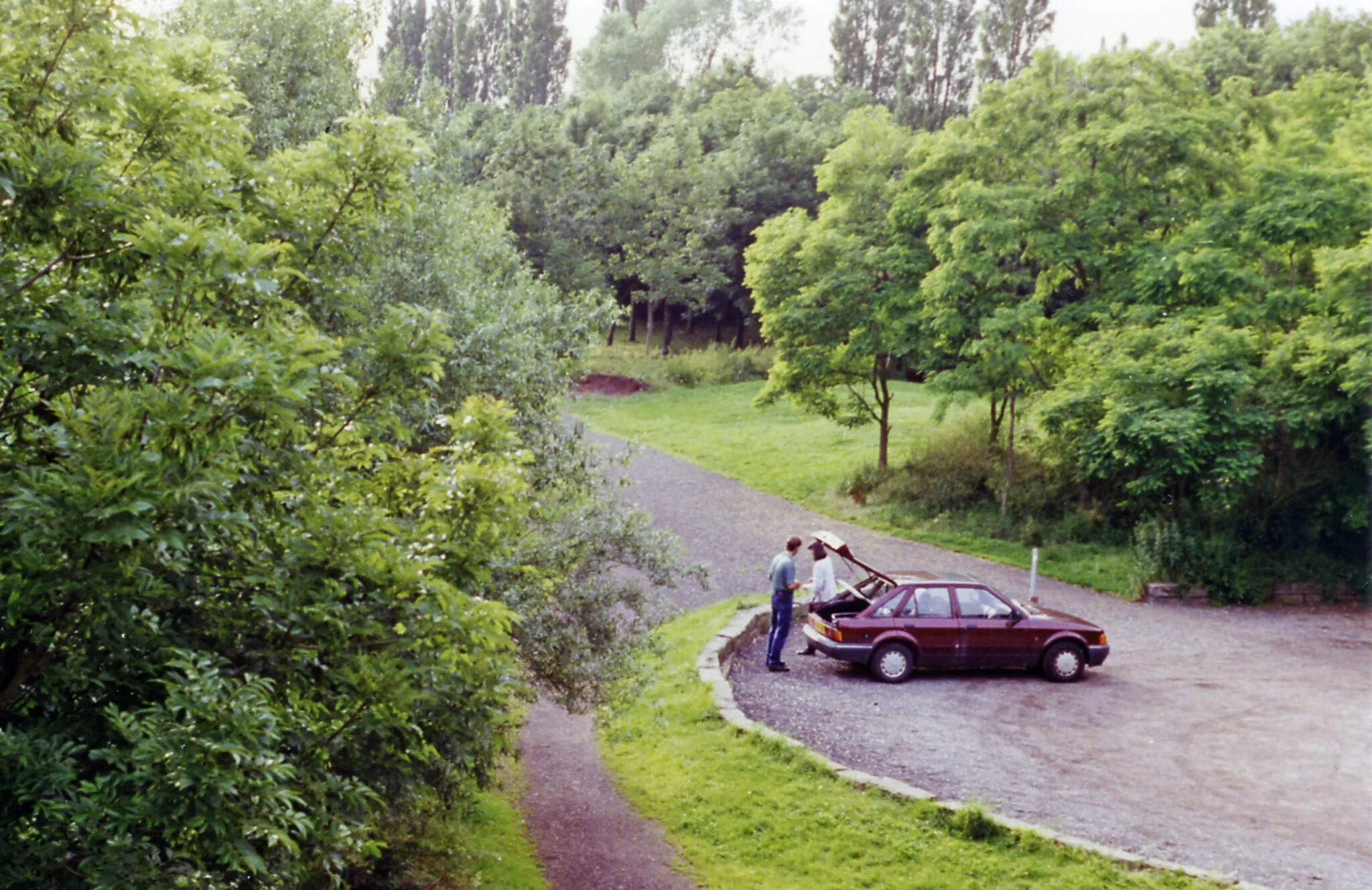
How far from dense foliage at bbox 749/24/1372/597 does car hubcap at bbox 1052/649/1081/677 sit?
6535 mm

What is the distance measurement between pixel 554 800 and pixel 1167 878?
22.1 ft

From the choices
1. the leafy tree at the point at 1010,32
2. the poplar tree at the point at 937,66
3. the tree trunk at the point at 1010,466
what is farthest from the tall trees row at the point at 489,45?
the tree trunk at the point at 1010,466

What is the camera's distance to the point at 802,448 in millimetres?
36844

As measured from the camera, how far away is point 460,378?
11.4 metres

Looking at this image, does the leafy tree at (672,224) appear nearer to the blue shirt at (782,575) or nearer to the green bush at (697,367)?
the green bush at (697,367)

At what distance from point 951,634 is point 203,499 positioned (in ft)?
45.4

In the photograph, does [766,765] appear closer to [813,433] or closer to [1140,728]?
[1140,728]

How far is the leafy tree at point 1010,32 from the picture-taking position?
159 ft

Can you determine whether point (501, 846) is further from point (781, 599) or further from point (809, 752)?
point (781, 599)

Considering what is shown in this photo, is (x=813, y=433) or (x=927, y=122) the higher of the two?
(x=927, y=122)

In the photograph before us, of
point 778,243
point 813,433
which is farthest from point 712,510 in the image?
point 813,433

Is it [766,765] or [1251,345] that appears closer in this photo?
[766,765]

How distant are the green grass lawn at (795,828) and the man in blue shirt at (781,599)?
101 inches

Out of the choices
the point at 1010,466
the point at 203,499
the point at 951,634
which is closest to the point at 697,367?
the point at 1010,466
